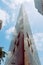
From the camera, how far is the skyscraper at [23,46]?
13.7 metres

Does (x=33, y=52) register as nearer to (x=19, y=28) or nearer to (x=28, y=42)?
(x=28, y=42)

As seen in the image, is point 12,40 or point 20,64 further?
point 12,40

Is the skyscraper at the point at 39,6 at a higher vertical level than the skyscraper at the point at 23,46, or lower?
higher

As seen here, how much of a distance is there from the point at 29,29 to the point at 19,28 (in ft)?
2.94

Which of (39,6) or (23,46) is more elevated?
(39,6)

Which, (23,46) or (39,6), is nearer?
(23,46)

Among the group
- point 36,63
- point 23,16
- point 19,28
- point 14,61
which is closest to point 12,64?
point 14,61

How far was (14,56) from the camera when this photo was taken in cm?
1459

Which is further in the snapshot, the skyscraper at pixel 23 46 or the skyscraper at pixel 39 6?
the skyscraper at pixel 39 6

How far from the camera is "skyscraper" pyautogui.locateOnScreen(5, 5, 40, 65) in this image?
45.0ft

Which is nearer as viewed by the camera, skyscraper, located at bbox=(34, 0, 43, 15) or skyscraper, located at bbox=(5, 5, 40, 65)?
skyscraper, located at bbox=(5, 5, 40, 65)

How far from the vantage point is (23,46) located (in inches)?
559

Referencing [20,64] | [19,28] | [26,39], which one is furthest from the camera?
[19,28]

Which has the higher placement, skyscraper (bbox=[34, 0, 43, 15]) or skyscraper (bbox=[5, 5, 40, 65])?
skyscraper (bbox=[34, 0, 43, 15])
